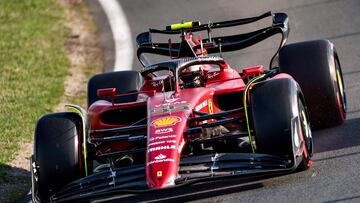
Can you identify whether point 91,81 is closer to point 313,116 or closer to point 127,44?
point 313,116

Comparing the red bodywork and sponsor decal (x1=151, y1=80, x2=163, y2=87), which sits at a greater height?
sponsor decal (x1=151, y1=80, x2=163, y2=87)

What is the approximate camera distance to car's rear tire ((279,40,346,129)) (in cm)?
1084

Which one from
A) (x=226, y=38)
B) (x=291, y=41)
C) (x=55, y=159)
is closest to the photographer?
(x=55, y=159)

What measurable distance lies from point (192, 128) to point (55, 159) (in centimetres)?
130

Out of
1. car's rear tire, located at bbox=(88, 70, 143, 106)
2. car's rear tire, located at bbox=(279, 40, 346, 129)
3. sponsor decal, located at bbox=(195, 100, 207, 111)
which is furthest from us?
car's rear tire, located at bbox=(88, 70, 143, 106)

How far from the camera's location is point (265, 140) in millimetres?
9102

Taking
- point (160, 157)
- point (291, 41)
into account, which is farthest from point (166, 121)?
point (291, 41)

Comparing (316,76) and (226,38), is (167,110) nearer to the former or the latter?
(316,76)

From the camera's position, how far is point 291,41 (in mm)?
16188

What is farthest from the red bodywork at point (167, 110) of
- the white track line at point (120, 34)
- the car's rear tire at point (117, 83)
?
the white track line at point (120, 34)

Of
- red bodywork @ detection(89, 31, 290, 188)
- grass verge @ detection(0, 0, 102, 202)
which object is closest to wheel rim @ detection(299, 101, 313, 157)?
red bodywork @ detection(89, 31, 290, 188)

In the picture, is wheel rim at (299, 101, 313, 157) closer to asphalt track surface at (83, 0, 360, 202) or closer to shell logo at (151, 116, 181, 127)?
asphalt track surface at (83, 0, 360, 202)

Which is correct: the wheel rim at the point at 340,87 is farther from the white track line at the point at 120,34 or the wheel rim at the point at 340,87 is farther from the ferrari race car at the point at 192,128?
the white track line at the point at 120,34

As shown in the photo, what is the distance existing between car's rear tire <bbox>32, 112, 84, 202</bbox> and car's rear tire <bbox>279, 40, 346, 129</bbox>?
2707 mm
